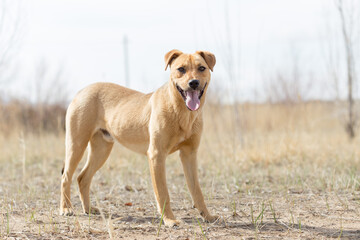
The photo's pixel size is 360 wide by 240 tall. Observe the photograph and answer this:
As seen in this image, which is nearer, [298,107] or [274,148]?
[274,148]

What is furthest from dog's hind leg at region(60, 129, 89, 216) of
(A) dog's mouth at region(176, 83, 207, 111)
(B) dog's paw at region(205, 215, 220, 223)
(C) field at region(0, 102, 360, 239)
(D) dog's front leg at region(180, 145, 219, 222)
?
(B) dog's paw at region(205, 215, 220, 223)

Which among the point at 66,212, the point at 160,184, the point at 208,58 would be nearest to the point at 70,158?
the point at 66,212

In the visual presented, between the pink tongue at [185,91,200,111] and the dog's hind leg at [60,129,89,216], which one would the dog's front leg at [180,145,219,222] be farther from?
the dog's hind leg at [60,129,89,216]

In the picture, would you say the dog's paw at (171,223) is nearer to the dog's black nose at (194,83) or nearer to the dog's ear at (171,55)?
the dog's black nose at (194,83)

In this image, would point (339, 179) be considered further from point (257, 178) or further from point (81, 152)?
point (81, 152)

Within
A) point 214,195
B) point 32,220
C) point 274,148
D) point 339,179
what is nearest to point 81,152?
point 32,220

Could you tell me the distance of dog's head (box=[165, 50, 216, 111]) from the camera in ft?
11.3

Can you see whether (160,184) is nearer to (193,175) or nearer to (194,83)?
(193,175)

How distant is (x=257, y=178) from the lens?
6.11 meters

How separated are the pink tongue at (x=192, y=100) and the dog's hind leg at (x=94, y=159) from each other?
4.79 feet

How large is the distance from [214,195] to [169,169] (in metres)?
2.28

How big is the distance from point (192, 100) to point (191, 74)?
0.25 metres

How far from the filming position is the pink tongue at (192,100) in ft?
11.3

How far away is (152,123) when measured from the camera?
3.78 m
